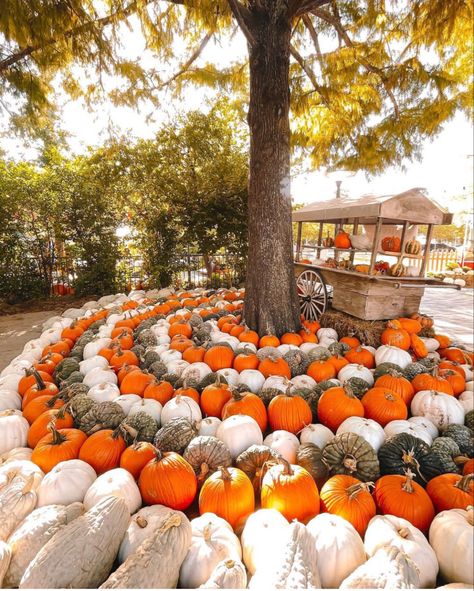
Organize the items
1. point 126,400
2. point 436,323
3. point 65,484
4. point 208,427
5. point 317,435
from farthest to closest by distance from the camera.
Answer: point 436,323 → point 126,400 → point 208,427 → point 317,435 → point 65,484

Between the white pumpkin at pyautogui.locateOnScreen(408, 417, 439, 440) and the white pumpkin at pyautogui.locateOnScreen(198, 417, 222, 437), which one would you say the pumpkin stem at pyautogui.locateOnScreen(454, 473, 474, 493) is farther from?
the white pumpkin at pyautogui.locateOnScreen(198, 417, 222, 437)

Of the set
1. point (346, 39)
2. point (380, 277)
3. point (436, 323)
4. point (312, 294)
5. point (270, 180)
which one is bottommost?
point (436, 323)

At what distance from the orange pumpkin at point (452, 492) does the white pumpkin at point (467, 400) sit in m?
1.00

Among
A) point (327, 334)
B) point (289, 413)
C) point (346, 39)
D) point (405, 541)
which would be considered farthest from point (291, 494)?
point (346, 39)

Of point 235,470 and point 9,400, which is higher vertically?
point 235,470

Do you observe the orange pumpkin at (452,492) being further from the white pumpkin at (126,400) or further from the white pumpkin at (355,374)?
the white pumpkin at (126,400)

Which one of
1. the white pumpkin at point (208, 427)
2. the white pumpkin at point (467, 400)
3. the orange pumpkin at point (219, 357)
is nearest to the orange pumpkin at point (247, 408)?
the white pumpkin at point (208, 427)

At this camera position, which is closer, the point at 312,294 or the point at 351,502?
the point at 351,502

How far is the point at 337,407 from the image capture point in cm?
224

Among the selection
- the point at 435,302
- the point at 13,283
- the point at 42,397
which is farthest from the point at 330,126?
the point at 13,283

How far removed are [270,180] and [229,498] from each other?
3300mm

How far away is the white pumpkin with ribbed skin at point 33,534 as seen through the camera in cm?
126

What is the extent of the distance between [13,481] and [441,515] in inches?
81.6

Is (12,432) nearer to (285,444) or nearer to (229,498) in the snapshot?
(229,498)
